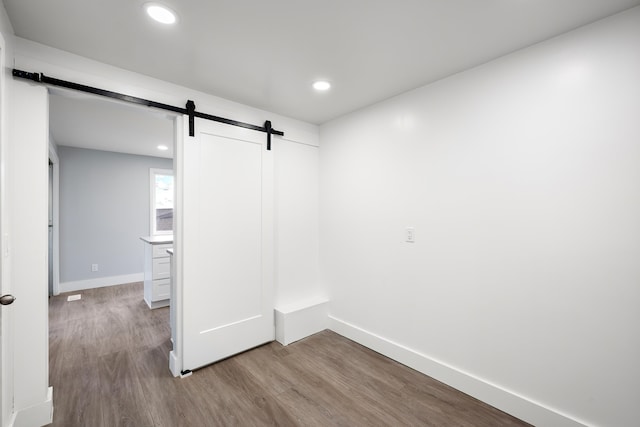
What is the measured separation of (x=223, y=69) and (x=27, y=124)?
1.23 meters

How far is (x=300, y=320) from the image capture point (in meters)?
3.03

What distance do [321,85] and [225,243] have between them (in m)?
1.61

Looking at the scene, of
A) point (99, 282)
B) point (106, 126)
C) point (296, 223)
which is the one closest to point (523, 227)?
point (296, 223)

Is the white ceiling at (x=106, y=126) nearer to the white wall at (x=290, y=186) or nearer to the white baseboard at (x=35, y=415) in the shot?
the white wall at (x=290, y=186)

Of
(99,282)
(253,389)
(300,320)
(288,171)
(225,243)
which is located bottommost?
(253,389)

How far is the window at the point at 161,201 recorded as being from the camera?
5.61m

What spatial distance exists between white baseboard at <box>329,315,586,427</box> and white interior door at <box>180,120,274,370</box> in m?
1.08

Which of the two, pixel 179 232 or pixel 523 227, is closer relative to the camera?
pixel 523 227

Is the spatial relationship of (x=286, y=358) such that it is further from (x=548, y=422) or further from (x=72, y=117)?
(x=72, y=117)

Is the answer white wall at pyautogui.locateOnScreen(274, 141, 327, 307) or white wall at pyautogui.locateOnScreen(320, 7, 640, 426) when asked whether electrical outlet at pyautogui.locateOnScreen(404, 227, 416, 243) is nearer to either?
white wall at pyautogui.locateOnScreen(320, 7, 640, 426)

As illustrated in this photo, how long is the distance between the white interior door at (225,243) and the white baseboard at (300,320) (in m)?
0.12

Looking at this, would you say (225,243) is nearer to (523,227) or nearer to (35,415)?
(35,415)

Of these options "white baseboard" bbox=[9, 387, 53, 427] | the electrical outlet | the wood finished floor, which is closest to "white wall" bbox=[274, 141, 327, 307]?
the wood finished floor

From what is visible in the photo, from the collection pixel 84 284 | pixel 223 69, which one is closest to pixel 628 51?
pixel 223 69
